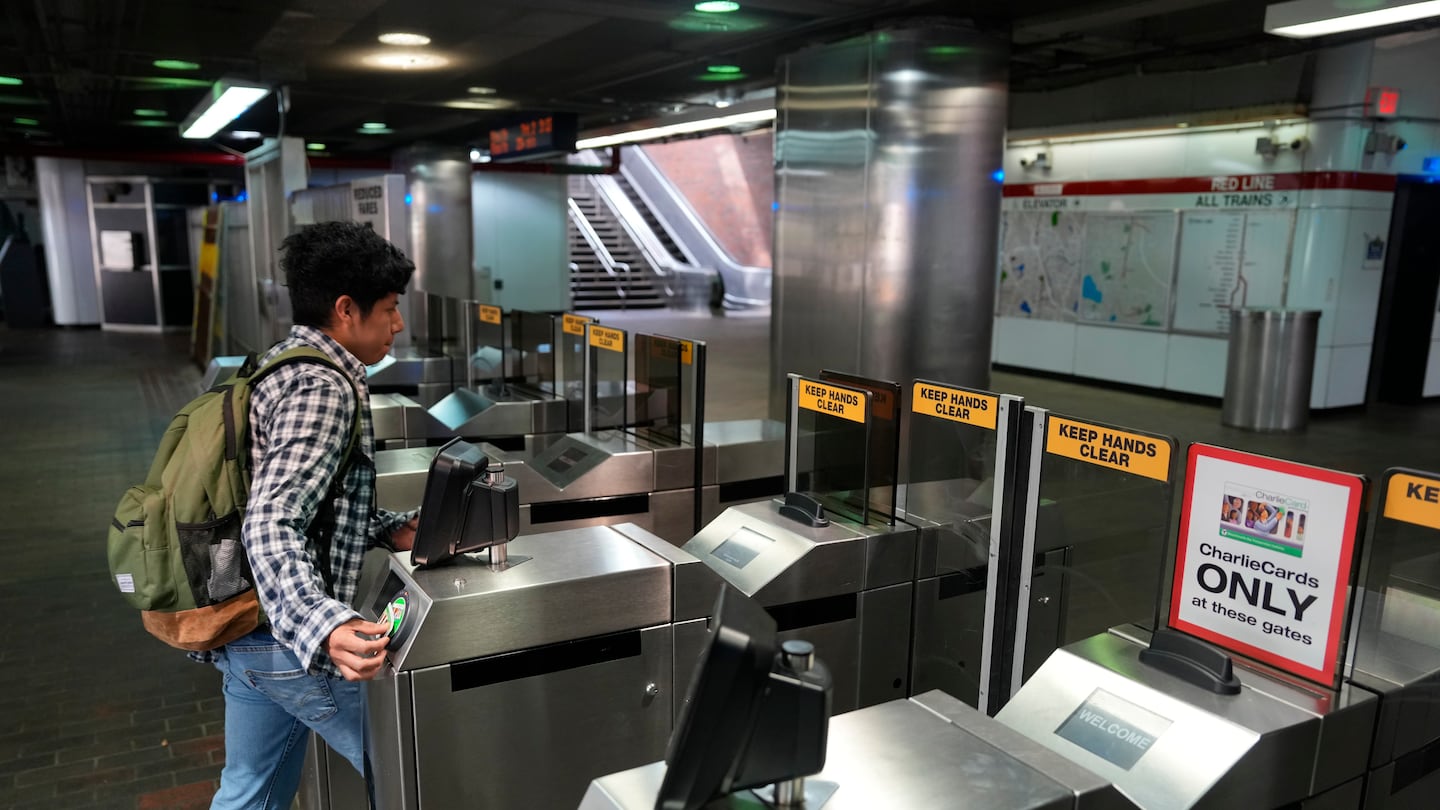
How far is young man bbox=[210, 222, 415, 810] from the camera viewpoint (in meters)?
1.51

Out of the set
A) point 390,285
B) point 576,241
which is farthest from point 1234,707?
A: point 576,241

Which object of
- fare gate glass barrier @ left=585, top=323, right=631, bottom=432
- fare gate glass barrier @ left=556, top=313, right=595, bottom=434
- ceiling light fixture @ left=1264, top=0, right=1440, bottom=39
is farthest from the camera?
fare gate glass barrier @ left=556, top=313, right=595, bottom=434

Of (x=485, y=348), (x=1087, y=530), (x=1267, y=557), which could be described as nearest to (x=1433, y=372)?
(x=485, y=348)

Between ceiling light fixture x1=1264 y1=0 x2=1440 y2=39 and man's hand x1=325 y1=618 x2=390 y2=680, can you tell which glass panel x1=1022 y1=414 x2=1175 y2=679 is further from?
ceiling light fixture x1=1264 y1=0 x2=1440 y2=39

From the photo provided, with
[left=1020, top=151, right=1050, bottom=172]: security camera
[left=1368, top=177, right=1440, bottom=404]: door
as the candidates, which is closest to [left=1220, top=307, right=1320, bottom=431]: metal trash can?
[left=1368, top=177, right=1440, bottom=404]: door

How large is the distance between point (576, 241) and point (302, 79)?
43.0 ft

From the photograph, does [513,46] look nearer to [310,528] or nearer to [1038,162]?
[310,528]

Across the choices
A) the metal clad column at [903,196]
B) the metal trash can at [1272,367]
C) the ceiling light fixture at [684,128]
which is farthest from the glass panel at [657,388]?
the metal trash can at [1272,367]

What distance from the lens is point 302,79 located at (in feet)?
22.8

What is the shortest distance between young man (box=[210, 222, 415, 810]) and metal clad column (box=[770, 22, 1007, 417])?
346cm

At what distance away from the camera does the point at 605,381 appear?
430cm

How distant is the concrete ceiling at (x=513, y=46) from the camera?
15.9 ft

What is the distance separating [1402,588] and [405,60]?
624 centimetres

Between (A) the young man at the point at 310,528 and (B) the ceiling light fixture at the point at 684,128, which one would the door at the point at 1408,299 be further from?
(A) the young man at the point at 310,528
